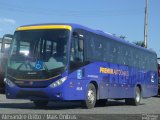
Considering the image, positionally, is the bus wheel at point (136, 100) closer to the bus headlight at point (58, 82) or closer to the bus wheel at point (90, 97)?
the bus wheel at point (90, 97)

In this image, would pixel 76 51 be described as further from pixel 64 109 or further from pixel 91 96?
pixel 64 109

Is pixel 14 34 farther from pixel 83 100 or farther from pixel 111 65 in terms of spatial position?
pixel 111 65

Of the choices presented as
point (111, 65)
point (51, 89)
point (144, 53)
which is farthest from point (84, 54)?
point (144, 53)

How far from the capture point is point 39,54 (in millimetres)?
17609

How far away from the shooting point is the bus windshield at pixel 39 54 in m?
17.3

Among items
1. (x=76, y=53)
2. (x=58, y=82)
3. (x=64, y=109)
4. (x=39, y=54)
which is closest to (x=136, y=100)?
(x=64, y=109)

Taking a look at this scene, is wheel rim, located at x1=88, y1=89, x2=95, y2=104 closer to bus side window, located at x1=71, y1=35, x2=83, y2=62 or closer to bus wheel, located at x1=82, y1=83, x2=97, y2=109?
bus wheel, located at x1=82, y1=83, x2=97, y2=109

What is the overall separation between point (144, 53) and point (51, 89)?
1118cm

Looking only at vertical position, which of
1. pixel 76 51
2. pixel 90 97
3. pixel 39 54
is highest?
pixel 76 51

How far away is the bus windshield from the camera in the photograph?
1734cm

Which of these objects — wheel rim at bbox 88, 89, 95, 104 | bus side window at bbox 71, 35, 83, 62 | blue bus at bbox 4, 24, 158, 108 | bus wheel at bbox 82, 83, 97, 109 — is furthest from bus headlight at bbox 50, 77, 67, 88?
wheel rim at bbox 88, 89, 95, 104

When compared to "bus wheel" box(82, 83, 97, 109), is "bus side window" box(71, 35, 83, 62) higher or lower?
higher

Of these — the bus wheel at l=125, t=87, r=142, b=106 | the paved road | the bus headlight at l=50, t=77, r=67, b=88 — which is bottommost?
the paved road

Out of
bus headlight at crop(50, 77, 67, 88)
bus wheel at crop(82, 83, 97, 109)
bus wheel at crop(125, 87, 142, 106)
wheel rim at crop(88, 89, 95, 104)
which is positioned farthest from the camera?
bus wheel at crop(125, 87, 142, 106)
